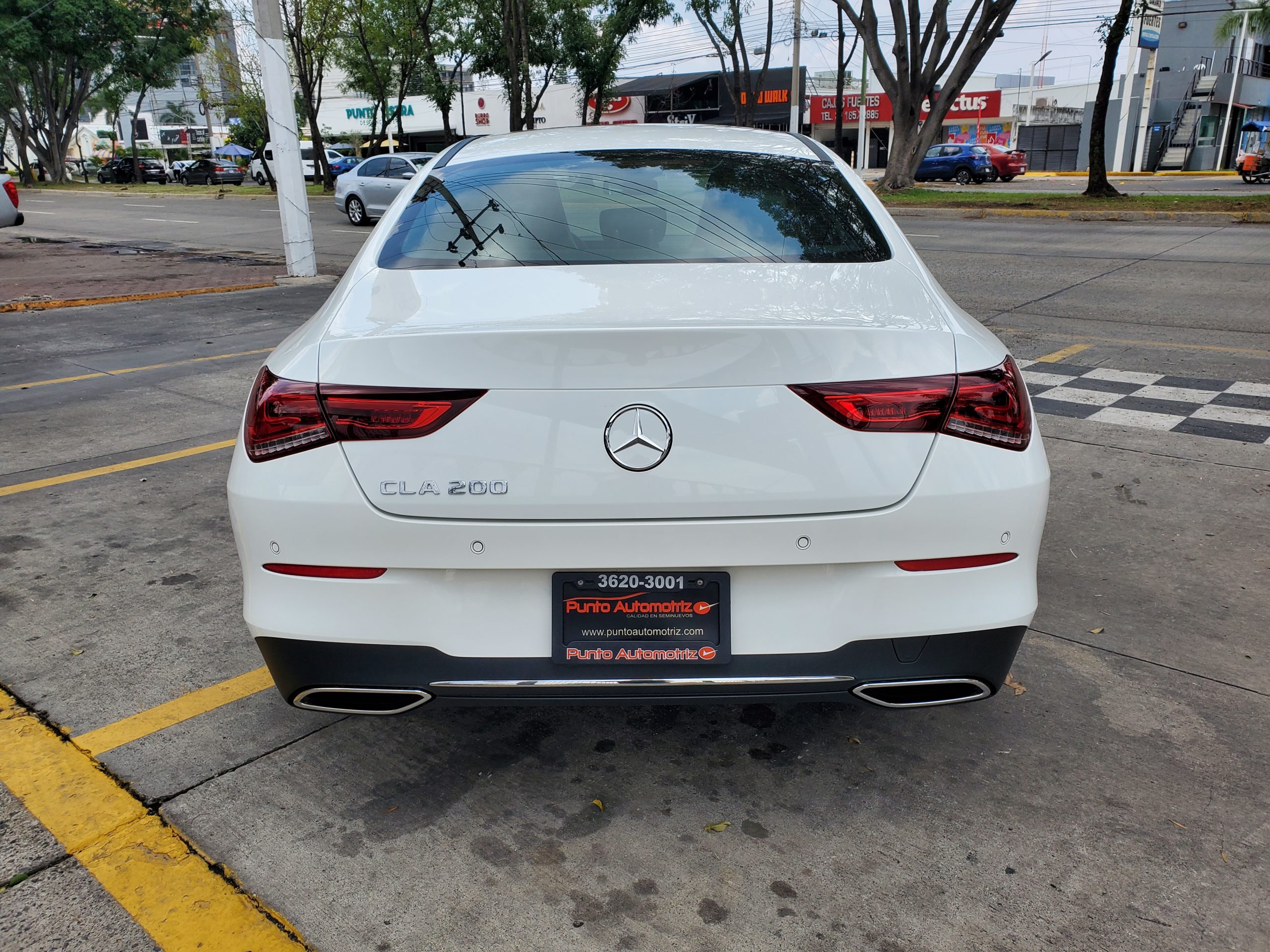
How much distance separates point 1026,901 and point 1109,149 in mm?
54390

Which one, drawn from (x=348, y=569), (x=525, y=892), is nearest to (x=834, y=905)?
(x=525, y=892)

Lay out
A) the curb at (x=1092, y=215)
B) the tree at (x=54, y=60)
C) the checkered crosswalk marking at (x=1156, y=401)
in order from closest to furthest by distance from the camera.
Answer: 1. the checkered crosswalk marking at (x=1156, y=401)
2. the curb at (x=1092, y=215)
3. the tree at (x=54, y=60)

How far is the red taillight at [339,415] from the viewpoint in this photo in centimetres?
213

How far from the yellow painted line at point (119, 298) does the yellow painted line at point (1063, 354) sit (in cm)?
906

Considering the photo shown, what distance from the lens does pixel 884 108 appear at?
190ft

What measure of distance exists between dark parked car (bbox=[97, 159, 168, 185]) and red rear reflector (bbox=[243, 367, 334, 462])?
2157 inches

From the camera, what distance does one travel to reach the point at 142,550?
419cm

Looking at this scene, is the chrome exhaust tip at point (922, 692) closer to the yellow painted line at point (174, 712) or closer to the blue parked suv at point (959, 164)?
the yellow painted line at point (174, 712)

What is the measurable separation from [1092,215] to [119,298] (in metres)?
16.6

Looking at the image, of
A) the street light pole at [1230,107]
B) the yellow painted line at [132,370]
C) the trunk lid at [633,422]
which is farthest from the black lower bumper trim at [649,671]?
the street light pole at [1230,107]

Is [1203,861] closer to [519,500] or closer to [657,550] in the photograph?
[657,550]

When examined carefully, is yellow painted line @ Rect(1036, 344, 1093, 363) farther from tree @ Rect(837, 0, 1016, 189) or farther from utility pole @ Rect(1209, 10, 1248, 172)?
utility pole @ Rect(1209, 10, 1248, 172)

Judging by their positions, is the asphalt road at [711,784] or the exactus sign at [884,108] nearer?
the asphalt road at [711,784]

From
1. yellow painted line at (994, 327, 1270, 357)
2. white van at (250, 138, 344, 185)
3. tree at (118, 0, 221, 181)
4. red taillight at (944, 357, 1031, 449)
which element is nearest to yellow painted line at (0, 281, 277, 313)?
yellow painted line at (994, 327, 1270, 357)
